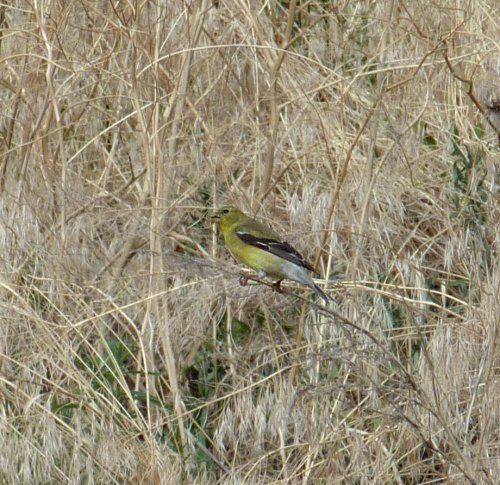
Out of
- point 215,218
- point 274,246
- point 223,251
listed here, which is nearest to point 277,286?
point 274,246

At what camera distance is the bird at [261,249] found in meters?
4.44

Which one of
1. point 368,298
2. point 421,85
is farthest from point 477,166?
point 368,298

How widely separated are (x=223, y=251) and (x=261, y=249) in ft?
2.58

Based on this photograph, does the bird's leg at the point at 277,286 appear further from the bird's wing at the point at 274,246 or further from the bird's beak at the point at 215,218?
the bird's beak at the point at 215,218

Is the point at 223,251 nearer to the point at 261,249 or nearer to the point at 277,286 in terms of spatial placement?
the point at 261,249

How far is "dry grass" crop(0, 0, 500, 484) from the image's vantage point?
3.91m

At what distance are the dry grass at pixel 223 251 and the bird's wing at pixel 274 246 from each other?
0.11 meters

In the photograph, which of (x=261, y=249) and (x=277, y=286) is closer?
(x=277, y=286)

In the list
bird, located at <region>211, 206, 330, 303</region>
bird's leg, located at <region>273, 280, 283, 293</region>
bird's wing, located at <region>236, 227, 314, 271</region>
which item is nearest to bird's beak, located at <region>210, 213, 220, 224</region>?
bird, located at <region>211, 206, 330, 303</region>

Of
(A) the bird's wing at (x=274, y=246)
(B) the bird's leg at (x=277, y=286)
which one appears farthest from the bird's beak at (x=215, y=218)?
(B) the bird's leg at (x=277, y=286)

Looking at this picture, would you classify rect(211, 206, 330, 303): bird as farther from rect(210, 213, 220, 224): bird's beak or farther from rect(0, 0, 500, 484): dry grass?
rect(0, 0, 500, 484): dry grass

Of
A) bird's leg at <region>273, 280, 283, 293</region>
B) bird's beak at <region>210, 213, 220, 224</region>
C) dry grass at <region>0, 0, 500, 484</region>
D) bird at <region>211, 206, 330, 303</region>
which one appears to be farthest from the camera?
bird's beak at <region>210, 213, 220, 224</region>

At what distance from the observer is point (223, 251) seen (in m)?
5.48

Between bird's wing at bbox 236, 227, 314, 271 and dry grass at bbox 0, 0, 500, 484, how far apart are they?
110 mm
